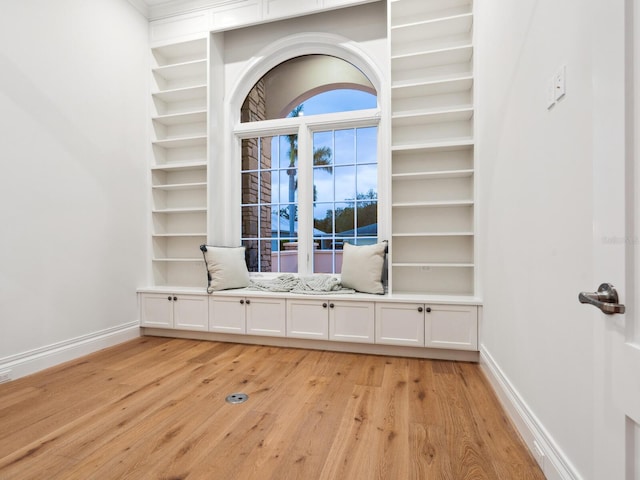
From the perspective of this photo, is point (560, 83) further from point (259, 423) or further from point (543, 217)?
point (259, 423)

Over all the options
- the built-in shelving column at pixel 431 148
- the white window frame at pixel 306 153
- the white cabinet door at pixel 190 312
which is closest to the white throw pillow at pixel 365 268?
the built-in shelving column at pixel 431 148

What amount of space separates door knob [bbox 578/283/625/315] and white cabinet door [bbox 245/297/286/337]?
2605 mm

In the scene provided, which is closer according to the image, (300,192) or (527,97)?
(527,97)

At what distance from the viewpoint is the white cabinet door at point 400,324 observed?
2.84m

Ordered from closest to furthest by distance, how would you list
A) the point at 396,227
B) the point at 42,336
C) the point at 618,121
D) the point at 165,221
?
the point at 618,121, the point at 42,336, the point at 396,227, the point at 165,221

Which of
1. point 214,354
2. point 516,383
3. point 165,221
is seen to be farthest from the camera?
point 165,221

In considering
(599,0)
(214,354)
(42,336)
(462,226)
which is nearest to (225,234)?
(214,354)

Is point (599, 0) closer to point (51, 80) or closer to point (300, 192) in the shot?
point (300, 192)

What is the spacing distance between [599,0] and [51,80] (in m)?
3.49

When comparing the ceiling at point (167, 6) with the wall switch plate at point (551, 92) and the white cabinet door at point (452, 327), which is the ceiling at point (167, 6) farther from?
the white cabinet door at point (452, 327)

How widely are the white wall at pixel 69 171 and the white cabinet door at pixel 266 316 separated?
1319 mm

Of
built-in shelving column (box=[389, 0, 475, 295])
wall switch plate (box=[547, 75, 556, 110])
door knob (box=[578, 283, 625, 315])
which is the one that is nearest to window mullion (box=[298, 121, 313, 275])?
built-in shelving column (box=[389, 0, 475, 295])

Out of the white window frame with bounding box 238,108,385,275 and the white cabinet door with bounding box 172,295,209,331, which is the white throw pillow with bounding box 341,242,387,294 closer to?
the white window frame with bounding box 238,108,385,275

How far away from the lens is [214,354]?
302 centimetres
